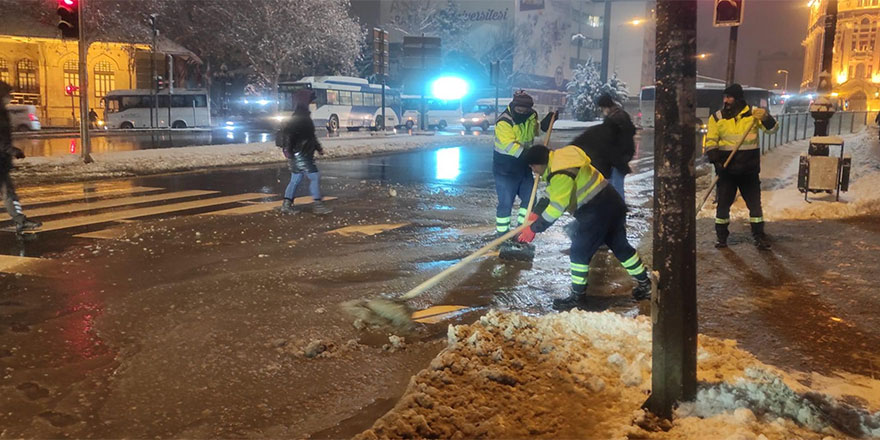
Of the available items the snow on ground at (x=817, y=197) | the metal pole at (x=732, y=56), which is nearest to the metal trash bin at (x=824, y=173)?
the snow on ground at (x=817, y=197)

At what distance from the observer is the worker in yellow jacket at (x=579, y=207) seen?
5203 millimetres

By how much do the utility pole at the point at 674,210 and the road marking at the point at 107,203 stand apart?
9.05 m

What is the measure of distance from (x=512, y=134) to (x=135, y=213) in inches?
223

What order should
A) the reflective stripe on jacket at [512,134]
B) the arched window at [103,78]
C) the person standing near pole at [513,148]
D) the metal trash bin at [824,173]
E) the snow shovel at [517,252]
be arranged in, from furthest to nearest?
the arched window at [103,78] → the metal trash bin at [824,173] → the person standing near pole at [513,148] → the reflective stripe on jacket at [512,134] → the snow shovel at [517,252]

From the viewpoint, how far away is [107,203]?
34.7ft

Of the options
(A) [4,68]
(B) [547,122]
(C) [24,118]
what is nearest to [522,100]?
(B) [547,122]

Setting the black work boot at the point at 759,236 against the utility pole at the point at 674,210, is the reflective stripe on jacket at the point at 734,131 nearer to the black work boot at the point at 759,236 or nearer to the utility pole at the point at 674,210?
the black work boot at the point at 759,236

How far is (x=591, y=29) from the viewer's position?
293ft

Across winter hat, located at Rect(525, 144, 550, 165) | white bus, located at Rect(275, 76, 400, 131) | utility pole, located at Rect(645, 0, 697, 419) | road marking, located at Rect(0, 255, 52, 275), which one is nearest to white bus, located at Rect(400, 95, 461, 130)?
white bus, located at Rect(275, 76, 400, 131)

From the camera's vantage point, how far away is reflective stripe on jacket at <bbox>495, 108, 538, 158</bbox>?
24.0 feet

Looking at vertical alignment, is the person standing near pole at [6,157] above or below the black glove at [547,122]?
below

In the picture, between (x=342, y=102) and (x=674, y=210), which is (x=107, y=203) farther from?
(x=342, y=102)

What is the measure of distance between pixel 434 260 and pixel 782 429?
433cm

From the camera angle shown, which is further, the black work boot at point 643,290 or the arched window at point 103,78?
the arched window at point 103,78
